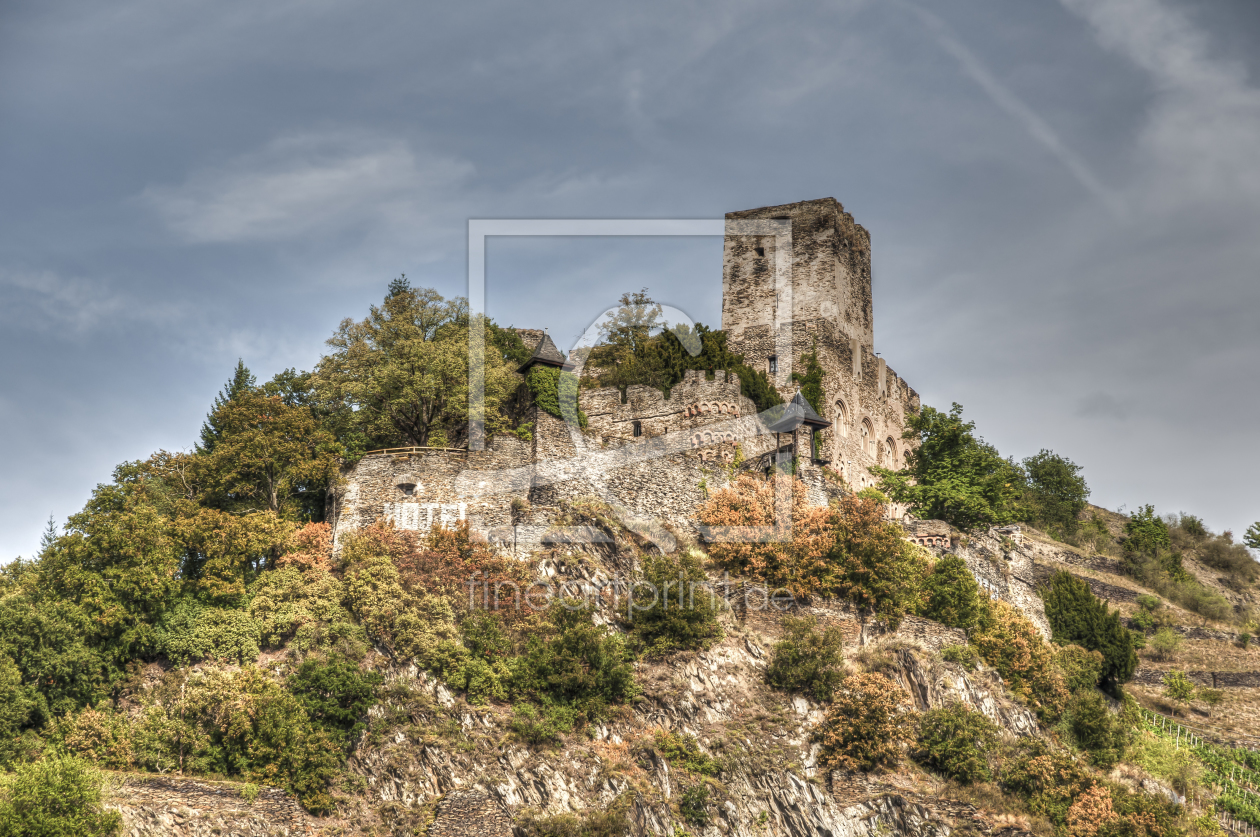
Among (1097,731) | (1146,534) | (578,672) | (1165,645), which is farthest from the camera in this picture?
(1146,534)

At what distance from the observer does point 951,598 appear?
34250mm

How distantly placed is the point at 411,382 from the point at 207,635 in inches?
489

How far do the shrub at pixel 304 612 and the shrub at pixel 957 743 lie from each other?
50.6 ft

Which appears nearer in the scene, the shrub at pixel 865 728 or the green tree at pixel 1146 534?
the shrub at pixel 865 728

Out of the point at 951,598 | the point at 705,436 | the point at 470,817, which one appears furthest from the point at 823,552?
the point at 470,817

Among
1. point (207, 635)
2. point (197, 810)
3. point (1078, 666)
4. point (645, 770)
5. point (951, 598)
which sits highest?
point (951, 598)

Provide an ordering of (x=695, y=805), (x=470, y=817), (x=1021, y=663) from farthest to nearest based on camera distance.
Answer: (x=1021, y=663) < (x=695, y=805) < (x=470, y=817)

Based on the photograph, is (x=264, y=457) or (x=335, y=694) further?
(x=264, y=457)

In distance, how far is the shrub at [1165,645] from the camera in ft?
152

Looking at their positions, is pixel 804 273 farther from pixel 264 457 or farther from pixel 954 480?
pixel 264 457

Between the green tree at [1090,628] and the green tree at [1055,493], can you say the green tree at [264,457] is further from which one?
the green tree at [1055,493]

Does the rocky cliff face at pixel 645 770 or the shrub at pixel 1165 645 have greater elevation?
the shrub at pixel 1165 645

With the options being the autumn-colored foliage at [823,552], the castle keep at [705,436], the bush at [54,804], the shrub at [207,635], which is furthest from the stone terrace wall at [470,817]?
the autumn-colored foliage at [823,552]

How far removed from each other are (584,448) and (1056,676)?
1761 centimetres
